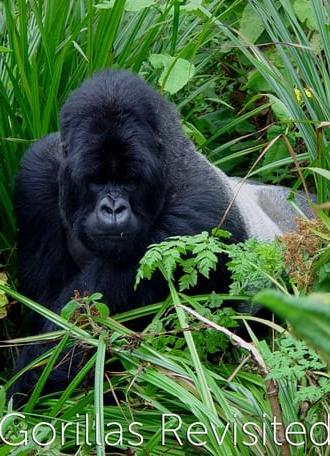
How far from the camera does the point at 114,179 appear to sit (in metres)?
2.58

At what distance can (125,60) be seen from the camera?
3.38 m

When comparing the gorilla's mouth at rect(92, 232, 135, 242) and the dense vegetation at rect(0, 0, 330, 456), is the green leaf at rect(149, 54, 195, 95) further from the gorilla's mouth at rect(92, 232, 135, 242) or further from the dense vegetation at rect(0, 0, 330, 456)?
the gorilla's mouth at rect(92, 232, 135, 242)

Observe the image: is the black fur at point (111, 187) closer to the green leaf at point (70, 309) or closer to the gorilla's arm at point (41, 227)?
the gorilla's arm at point (41, 227)

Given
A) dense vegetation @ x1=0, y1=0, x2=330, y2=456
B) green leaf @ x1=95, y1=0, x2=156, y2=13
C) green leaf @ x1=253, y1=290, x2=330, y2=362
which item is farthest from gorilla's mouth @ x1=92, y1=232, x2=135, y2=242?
green leaf @ x1=253, y1=290, x2=330, y2=362

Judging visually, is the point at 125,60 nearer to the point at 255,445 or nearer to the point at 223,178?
the point at 223,178

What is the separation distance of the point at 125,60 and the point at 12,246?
0.83 metres

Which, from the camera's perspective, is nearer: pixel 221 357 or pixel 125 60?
pixel 221 357

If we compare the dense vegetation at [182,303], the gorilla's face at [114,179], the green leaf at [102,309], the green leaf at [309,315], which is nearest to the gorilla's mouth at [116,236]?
the gorilla's face at [114,179]

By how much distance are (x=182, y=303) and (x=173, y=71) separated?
102 centimetres

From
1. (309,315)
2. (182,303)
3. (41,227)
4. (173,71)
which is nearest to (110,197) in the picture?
(182,303)

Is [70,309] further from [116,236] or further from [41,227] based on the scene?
[41,227]

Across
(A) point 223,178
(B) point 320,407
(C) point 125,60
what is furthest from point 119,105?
(B) point 320,407

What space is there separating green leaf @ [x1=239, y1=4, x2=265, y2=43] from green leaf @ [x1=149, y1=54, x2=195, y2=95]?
20.6 inches

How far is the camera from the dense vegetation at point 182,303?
6.42 ft
